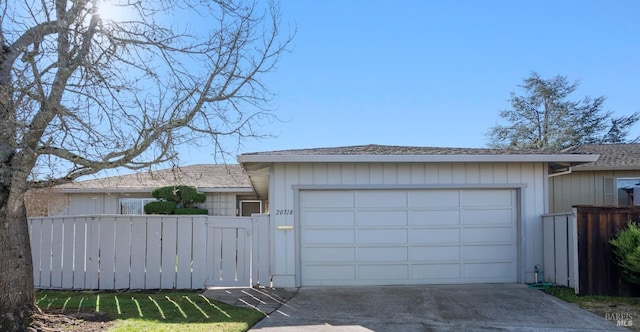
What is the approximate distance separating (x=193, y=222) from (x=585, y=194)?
1014cm

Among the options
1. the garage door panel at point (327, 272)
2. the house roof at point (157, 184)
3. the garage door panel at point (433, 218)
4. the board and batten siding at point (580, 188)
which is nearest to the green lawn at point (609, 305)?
the garage door panel at point (433, 218)

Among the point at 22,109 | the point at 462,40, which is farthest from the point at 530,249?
the point at 22,109

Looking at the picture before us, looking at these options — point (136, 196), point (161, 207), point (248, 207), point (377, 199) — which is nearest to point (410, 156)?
point (377, 199)

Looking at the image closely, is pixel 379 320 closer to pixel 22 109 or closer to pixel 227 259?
pixel 227 259

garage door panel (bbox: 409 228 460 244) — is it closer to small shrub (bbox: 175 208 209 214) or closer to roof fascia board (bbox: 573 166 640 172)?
roof fascia board (bbox: 573 166 640 172)

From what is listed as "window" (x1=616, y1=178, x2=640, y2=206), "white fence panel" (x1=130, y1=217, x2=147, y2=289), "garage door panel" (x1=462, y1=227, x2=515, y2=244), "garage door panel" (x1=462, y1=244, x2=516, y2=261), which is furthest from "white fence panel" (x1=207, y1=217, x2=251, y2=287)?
"window" (x1=616, y1=178, x2=640, y2=206)

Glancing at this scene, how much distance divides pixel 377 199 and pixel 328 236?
4.09ft

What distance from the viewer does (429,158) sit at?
951 centimetres

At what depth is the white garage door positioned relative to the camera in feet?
31.9

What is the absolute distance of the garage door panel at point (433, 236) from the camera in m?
9.80

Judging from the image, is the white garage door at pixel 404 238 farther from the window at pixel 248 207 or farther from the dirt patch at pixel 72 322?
the window at pixel 248 207

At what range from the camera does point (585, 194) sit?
42.2 feet

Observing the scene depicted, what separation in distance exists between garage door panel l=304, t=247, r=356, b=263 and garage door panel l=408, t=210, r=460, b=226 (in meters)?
1.44

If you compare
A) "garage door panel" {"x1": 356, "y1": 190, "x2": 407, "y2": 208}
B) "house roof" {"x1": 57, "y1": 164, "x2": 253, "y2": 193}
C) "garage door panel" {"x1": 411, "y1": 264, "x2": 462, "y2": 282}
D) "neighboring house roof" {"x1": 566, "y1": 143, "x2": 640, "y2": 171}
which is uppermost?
"neighboring house roof" {"x1": 566, "y1": 143, "x2": 640, "y2": 171}
